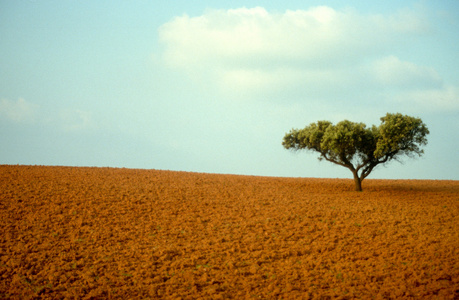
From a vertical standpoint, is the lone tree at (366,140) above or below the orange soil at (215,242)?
above

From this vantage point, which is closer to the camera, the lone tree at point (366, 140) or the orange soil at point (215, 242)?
the orange soil at point (215, 242)

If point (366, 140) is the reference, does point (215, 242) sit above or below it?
below

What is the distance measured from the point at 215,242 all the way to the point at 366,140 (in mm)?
18657

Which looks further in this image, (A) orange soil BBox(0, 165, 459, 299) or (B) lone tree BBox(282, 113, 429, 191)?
(B) lone tree BBox(282, 113, 429, 191)

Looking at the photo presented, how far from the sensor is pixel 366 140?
29219 mm

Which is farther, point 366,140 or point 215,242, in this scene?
point 366,140

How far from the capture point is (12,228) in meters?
17.2

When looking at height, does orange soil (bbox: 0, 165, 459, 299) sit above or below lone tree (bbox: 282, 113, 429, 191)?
below

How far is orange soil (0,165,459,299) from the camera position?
40.5ft

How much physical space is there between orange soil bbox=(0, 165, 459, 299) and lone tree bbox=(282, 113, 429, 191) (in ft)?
12.5

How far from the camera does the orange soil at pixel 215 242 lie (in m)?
12.3

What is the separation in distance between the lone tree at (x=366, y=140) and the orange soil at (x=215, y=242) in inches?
150

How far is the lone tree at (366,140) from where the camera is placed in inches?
1097

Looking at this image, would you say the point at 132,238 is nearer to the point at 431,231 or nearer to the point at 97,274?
the point at 97,274
